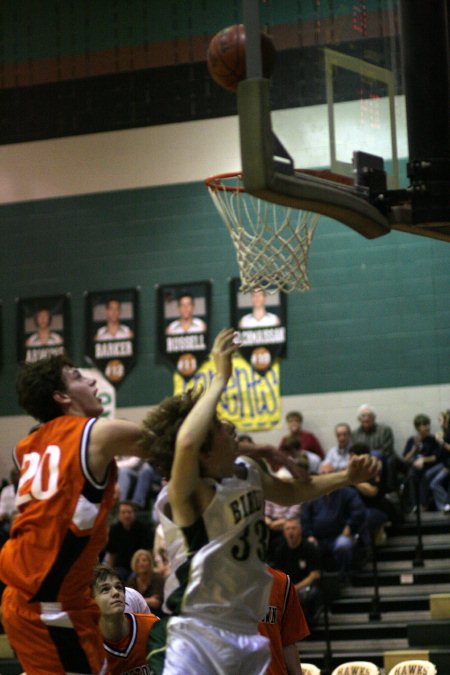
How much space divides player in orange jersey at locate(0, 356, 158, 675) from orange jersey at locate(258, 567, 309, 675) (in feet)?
5.04

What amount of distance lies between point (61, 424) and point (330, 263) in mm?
11793

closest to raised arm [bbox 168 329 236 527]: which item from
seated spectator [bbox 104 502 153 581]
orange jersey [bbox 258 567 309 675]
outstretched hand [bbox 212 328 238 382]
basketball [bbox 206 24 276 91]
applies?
outstretched hand [bbox 212 328 238 382]

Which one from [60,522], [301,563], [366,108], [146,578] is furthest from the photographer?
[301,563]

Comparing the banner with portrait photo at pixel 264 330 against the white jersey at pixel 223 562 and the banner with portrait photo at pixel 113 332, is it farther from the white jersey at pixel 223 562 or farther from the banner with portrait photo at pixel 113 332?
the white jersey at pixel 223 562

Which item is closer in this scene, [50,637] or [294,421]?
[50,637]

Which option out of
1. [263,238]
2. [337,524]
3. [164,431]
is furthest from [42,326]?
[164,431]

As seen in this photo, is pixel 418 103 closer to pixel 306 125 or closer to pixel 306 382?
pixel 306 125

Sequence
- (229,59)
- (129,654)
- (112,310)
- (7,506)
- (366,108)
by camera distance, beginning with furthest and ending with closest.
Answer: (112,310) → (7,506) → (366,108) → (229,59) → (129,654)

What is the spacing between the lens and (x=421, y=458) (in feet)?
45.7

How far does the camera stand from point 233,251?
55.1ft

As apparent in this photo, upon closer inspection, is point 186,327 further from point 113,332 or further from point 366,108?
point 366,108

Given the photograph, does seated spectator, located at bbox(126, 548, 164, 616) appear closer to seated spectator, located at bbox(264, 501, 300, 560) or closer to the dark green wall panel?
seated spectator, located at bbox(264, 501, 300, 560)

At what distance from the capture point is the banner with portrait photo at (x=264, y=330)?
16250 mm

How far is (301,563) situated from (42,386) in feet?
24.9
